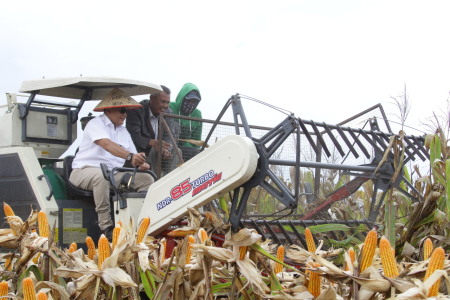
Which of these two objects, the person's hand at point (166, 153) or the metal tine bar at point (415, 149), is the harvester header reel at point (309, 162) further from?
the person's hand at point (166, 153)

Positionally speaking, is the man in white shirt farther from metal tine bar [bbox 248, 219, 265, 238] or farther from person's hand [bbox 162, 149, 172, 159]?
metal tine bar [bbox 248, 219, 265, 238]

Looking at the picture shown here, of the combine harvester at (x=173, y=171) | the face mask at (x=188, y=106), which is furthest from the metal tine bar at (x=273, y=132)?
the face mask at (x=188, y=106)

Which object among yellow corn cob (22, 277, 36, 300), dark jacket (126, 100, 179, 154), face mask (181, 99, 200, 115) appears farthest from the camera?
face mask (181, 99, 200, 115)

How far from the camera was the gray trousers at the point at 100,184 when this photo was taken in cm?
688

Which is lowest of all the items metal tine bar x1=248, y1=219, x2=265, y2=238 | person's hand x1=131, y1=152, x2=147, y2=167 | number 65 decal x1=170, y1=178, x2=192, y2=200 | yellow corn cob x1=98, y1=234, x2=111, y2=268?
metal tine bar x1=248, y1=219, x2=265, y2=238

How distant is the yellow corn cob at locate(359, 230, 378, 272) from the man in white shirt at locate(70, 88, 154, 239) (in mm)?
4982

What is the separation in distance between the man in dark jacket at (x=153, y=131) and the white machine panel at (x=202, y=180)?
4.10 ft

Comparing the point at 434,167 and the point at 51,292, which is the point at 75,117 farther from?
the point at 51,292

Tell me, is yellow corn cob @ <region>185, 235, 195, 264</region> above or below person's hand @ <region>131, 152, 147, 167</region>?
above

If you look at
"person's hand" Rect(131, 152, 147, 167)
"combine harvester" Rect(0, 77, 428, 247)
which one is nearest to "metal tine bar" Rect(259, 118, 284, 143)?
"combine harvester" Rect(0, 77, 428, 247)

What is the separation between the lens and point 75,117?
26.3 feet

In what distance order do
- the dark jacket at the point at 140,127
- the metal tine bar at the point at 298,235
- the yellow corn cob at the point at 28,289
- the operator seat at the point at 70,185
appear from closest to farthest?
the yellow corn cob at the point at 28,289 < the metal tine bar at the point at 298,235 < the operator seat at the point at 70,185 < the dark jacket at the point at 140,127

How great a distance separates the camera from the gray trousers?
22.6 feet

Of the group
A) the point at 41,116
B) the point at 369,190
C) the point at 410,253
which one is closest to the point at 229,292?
the point at 410,253
